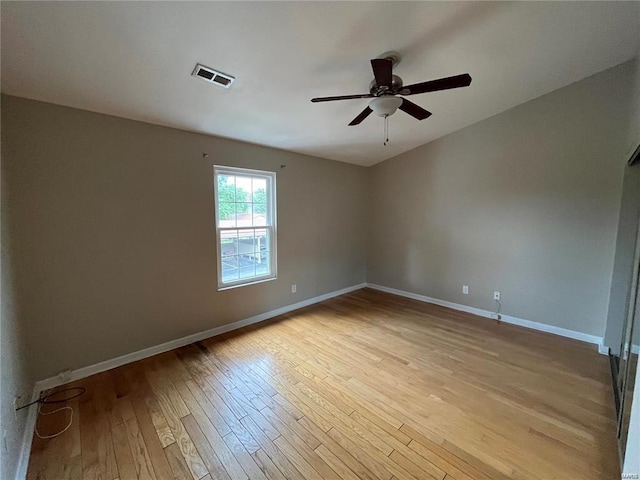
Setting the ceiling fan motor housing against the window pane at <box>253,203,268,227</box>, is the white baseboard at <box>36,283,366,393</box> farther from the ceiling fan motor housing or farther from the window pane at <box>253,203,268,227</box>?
the ceiling fan motor housing

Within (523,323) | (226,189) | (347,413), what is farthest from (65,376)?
(523,323)

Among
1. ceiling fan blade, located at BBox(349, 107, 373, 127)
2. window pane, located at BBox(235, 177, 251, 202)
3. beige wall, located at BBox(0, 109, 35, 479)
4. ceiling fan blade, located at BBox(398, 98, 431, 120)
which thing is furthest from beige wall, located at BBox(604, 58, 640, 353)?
beige wall, located at BBox(0, 109, 35, 479)

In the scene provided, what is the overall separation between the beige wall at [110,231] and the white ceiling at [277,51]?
235mm

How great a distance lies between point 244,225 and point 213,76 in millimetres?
1771

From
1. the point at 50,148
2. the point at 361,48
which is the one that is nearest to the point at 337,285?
the point at 361,48

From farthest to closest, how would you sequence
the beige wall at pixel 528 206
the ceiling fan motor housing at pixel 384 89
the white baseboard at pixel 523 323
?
the white baseboard at pixel 523 323
the beige wall at pixel 528 206
the ceiling fan motor housing at pixel 384 89

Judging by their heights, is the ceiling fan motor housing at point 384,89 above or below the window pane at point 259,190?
above

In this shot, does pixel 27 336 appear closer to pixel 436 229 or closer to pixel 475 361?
pixel 475 361

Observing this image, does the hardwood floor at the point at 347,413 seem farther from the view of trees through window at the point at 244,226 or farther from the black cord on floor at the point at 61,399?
the view of trees through window at the point at 244,226

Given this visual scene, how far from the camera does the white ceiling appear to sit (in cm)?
154

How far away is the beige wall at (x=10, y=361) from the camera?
1.37 m

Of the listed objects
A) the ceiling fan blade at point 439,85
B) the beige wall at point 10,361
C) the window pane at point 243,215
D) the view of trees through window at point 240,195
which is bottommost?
the beige wall at point 10,361

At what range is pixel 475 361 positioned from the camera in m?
2.61

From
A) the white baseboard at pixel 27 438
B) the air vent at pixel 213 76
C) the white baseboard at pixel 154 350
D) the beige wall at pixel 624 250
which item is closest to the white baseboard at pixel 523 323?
the beige wall at pixel 624 250
